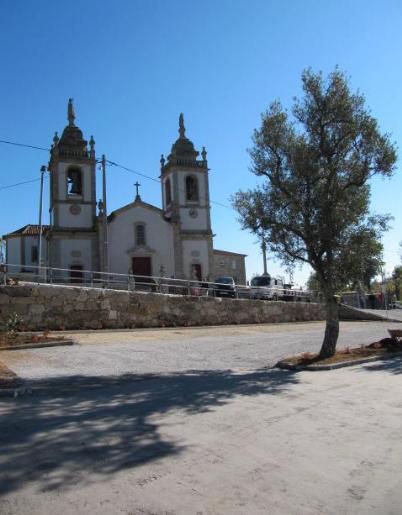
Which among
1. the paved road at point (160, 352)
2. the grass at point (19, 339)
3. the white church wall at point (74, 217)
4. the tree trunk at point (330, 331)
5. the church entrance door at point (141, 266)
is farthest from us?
the church entrance door at point (141, 266)

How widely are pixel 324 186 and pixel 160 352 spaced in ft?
19.6

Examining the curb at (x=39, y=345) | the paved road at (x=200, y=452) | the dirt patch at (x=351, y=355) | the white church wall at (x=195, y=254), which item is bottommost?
the paved road at (x=200, y=452)

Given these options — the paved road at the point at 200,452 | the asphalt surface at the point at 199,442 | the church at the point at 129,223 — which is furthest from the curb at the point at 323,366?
the church at the point at 129,223

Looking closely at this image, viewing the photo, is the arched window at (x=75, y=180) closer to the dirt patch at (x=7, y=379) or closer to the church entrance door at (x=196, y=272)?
the church entrance door at (x=196, y=272)

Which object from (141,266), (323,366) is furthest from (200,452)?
(141,266)

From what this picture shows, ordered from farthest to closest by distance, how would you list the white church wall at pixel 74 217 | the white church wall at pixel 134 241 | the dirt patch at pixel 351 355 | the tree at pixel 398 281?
the tree at pixel 398 281 < the white church wall at pixel 134 241 < the white church wall at pixel 74 217 < the dirt patch at pixel 351 355

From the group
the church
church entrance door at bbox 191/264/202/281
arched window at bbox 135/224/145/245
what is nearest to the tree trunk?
the church

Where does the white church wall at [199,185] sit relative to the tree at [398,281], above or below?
above

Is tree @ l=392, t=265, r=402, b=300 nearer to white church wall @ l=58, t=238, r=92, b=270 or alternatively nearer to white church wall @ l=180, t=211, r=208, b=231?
white church wall @ l=180, t=211, r=208, b=231

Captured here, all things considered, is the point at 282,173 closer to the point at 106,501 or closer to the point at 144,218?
the point at 106,501

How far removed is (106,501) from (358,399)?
5.20 metres

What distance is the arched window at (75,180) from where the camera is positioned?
43.3 metres

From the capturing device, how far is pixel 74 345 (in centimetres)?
1404

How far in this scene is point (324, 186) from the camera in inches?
497
